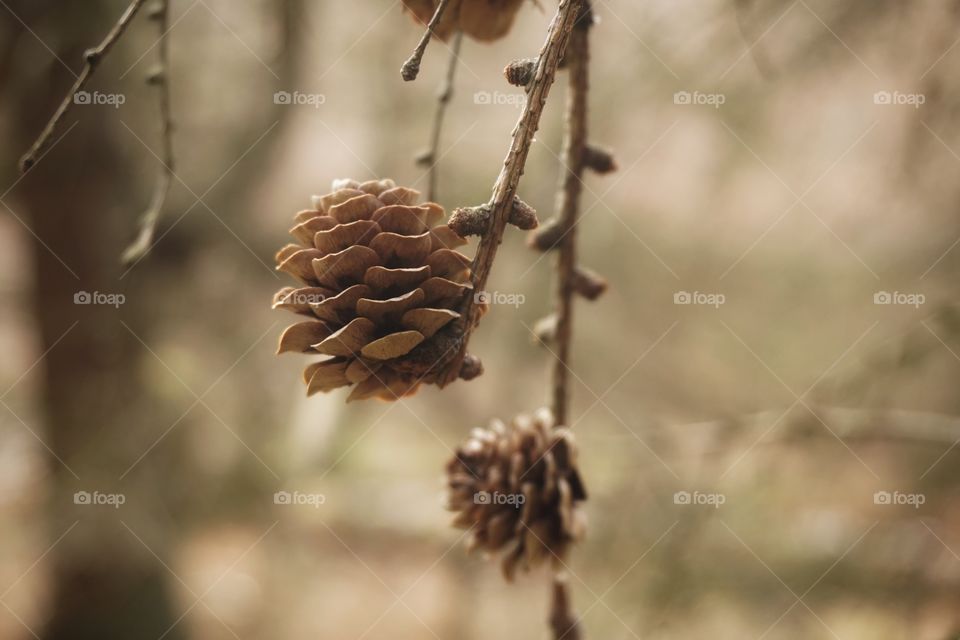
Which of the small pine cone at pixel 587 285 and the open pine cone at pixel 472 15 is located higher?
the open pine cone at pixel 472 15

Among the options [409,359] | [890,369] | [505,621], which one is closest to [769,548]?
[890,369]

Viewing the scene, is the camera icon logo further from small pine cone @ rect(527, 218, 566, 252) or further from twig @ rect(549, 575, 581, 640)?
twig @ rect(549, 575, 581, 640)

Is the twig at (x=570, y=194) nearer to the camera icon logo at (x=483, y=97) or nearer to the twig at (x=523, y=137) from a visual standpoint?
the twig at (x=523, y=137)

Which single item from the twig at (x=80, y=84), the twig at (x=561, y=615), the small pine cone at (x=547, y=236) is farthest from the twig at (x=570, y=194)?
the twig at (x=80, y=84)

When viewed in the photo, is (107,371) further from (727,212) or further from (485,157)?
(727,212)

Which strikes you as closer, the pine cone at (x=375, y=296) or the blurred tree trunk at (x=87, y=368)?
the pine cone at (x=375, y=296)
